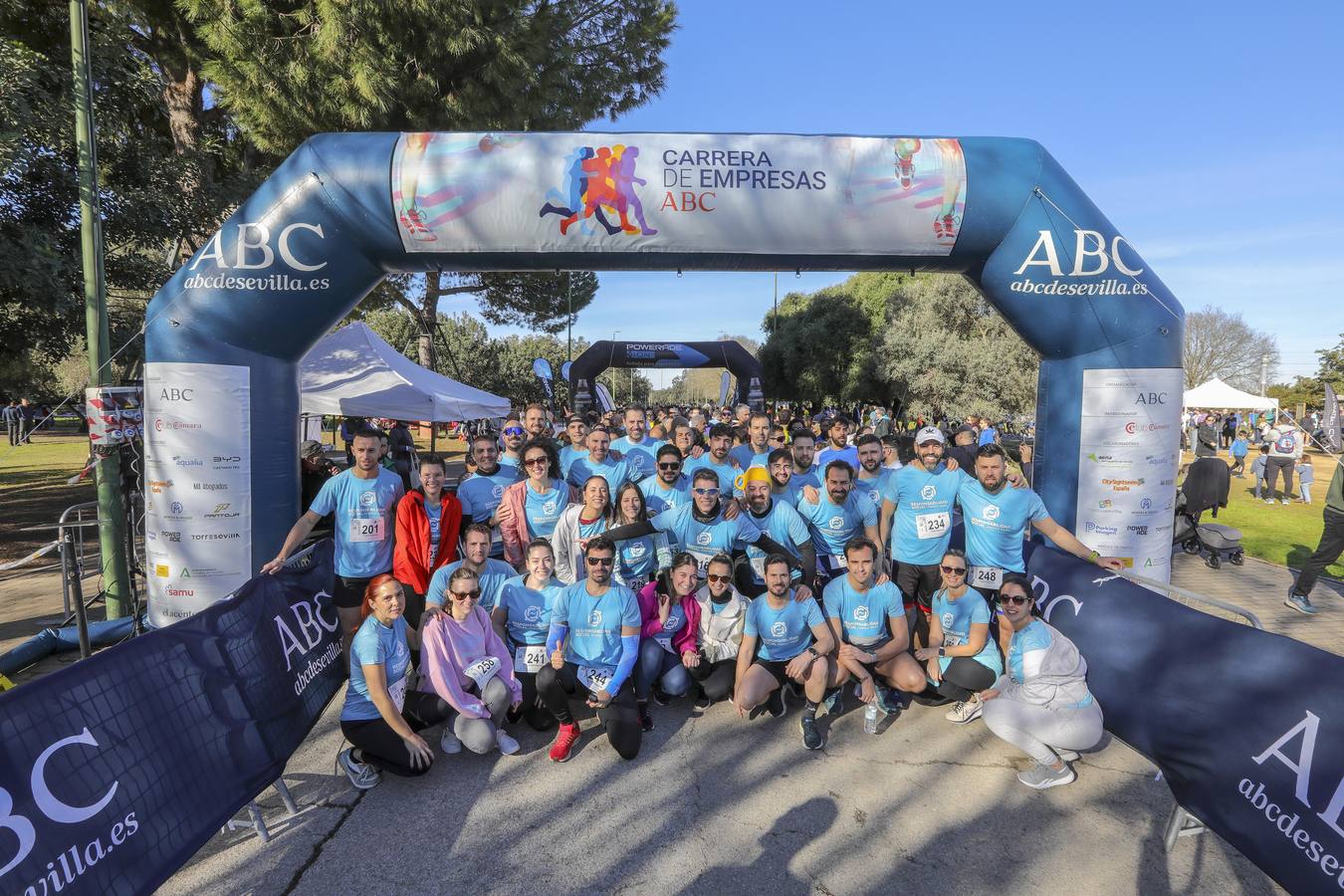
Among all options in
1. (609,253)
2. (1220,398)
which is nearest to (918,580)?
(609,253)

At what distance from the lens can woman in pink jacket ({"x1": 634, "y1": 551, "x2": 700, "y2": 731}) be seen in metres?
4.45

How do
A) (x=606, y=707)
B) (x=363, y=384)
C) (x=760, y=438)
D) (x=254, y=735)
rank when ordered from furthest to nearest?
(x=363, y=384) < (x=760, y=438) < (x=606, y=707) < (x=254, y=735)

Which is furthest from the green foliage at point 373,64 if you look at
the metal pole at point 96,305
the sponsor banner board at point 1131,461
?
the sponsor banner board at point 1131,461

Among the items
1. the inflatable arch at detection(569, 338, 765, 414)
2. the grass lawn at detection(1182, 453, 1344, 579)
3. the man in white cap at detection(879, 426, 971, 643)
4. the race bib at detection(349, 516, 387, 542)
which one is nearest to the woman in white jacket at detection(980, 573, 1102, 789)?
the man in white cap at detection(879, 426, 971, 643)

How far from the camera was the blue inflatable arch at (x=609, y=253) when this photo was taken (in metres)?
5.20

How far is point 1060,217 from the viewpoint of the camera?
5305 millimetres

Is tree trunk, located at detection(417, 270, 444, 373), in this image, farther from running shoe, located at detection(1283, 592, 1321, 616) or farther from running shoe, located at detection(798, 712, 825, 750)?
running shoe, located at detection(1283, 592, 1321, 616)

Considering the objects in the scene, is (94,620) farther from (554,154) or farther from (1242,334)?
(1242,334)

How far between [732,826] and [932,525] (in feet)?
9.71

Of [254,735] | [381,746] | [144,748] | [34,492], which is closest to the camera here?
[144,748]

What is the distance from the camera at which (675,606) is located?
4.61 meters

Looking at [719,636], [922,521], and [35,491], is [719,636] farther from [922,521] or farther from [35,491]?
[35,491]

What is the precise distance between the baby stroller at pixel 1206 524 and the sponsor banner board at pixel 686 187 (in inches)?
238

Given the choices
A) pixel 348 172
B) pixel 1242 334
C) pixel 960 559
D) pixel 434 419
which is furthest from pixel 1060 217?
pixel 1242 334
